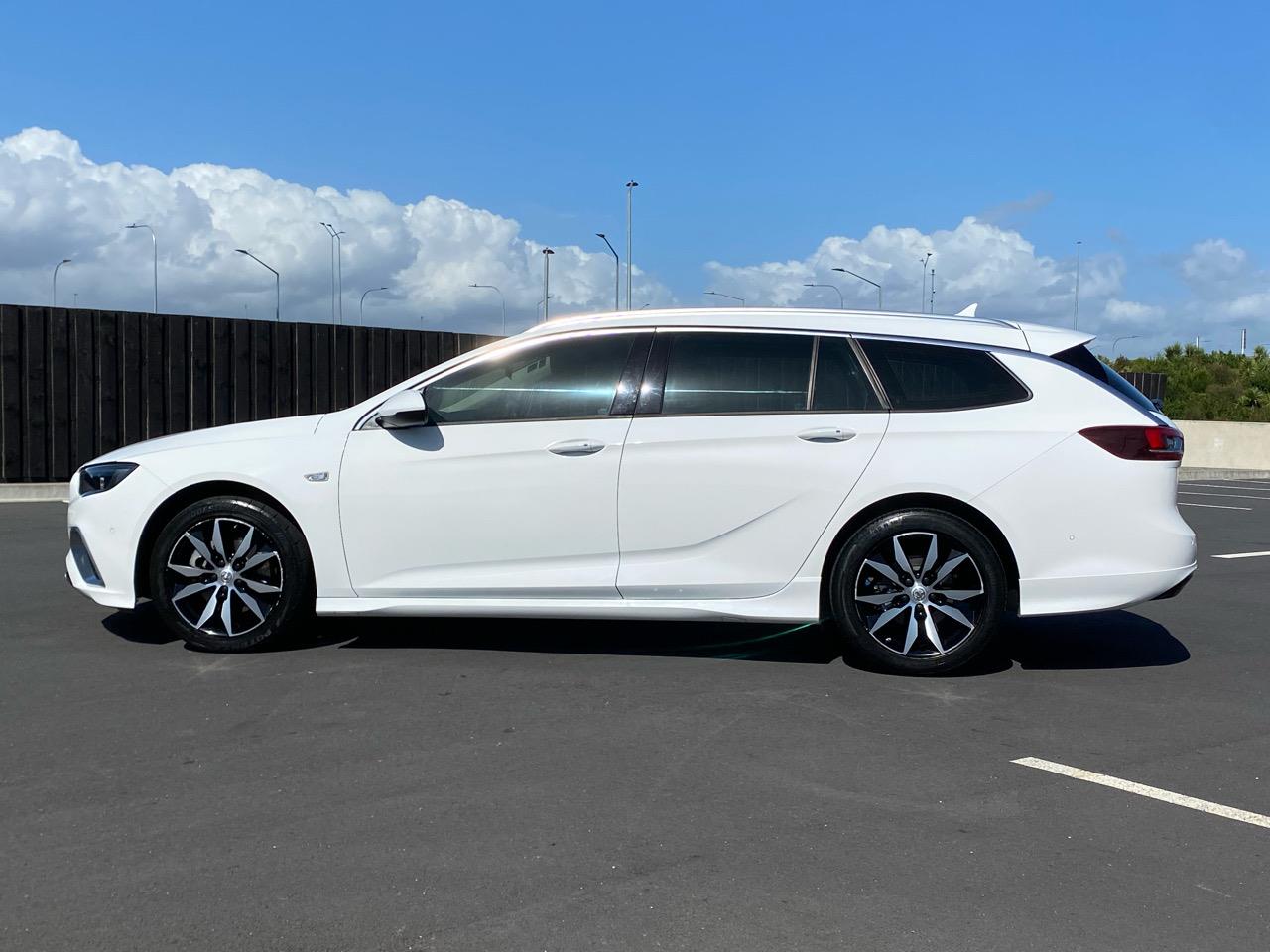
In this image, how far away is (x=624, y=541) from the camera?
571cm

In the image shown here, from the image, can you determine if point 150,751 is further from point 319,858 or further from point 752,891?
point 752,891

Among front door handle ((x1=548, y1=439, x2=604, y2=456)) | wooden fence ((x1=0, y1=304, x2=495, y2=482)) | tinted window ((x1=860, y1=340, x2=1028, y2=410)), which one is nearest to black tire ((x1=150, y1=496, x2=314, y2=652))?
front door handle ((x1=548, y1=439, x2=604, y2=456))

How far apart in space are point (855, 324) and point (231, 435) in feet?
10.4

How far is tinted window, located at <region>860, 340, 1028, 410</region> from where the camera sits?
226 inches

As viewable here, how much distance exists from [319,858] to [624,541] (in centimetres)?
260

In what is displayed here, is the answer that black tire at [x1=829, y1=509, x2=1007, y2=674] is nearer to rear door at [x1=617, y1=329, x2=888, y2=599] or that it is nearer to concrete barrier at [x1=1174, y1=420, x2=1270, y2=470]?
rear door at [x1=617, y1=329, x2=888, y2=599]

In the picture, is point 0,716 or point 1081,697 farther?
point 1081,697

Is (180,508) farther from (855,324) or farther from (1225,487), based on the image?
(1225,487)

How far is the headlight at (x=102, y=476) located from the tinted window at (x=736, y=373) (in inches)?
107

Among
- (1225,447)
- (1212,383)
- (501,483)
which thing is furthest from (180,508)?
(1212,383)

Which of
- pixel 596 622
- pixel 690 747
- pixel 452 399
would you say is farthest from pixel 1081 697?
pixel 452 399

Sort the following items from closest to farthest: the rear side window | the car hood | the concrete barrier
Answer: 1. the rear side window
2. the car hood
3. the concrete barrier

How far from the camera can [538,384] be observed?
232 inches

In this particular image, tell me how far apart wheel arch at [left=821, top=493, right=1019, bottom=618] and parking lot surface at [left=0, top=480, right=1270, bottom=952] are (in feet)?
1.52
